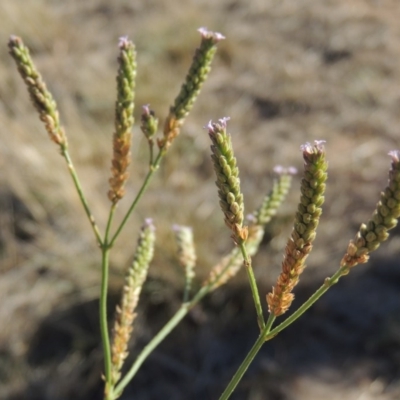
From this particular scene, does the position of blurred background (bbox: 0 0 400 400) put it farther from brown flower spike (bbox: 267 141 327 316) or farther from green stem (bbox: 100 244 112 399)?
brown flower spike (bbox: 267 141 327 316)

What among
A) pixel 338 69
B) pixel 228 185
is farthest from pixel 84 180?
pixel 228 185

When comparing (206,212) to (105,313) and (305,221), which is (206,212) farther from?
(305,221)

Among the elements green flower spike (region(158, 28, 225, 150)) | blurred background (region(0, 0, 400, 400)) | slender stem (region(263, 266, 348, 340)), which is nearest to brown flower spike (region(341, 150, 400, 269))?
slender stem (region(263, 266, 348, 340))

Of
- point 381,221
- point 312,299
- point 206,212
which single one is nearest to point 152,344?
point 312,299

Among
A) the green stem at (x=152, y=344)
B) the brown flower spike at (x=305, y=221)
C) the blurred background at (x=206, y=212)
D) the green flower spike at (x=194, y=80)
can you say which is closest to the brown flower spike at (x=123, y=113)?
the green flower spike at (x=194, y=80)

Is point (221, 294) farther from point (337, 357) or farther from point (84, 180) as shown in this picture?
point (84, 180)

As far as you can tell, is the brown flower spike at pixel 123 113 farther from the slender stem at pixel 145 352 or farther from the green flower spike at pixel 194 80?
the slender stem at pixel 145 352

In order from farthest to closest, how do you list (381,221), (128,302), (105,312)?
(128,302)
(105,312)
(381,221)
